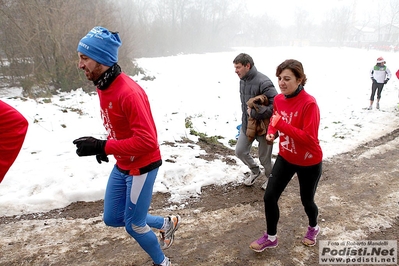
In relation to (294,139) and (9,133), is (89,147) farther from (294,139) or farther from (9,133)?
(294,139)

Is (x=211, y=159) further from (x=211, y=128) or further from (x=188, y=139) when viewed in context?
(x=211, y=128)

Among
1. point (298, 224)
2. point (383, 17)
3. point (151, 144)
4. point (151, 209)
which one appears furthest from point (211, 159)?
point (383, 17)

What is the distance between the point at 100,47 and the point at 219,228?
108 inches

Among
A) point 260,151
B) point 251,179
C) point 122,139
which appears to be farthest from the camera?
point 251,179

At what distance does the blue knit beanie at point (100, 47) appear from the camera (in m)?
2.35

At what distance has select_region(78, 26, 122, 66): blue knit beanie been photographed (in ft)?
7.71

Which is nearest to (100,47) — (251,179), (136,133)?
(136,133)

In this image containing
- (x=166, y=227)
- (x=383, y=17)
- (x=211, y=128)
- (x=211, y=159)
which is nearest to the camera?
(x=166, y=227)

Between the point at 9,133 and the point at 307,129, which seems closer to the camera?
the point at 9,133

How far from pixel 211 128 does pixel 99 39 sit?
675cm

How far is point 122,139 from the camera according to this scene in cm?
254

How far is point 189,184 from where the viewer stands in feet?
16.9

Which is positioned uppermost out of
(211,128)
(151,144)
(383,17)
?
(383,17)

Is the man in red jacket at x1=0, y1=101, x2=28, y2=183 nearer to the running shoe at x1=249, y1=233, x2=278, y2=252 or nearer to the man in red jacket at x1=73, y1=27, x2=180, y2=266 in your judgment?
the man in red jacket at x1=73, y1=27, x2=180, y2=266
